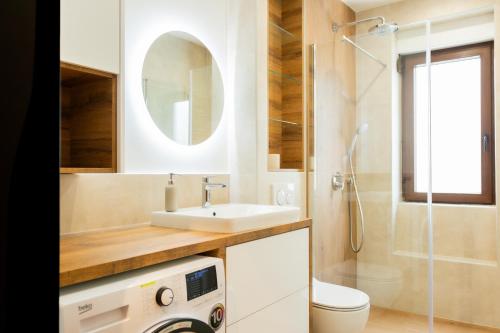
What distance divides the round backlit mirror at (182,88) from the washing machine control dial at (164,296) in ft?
3.25

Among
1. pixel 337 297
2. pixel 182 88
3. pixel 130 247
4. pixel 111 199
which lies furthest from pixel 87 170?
pixel 337 297

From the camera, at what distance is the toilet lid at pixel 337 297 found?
7.03 ft

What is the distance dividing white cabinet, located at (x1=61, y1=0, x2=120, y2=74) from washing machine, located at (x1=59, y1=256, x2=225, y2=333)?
2.62 feet

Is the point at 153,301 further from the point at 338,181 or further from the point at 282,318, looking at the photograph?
the point at 338,181

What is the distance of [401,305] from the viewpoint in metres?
2.43

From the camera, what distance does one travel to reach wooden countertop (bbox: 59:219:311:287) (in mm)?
931

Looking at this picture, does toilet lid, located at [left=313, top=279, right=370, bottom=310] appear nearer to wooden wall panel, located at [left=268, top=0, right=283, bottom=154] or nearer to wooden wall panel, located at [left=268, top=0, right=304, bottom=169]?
wooden wall panel, located at [left=268, top=0, right=304, bottom=169]

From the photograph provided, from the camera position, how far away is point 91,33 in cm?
140

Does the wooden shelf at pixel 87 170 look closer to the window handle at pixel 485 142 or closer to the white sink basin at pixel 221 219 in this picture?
the white sink basin at pixel 221 219

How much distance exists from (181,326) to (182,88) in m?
1.29

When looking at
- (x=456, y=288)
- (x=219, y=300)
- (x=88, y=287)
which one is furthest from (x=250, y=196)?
(x=456, y=288)

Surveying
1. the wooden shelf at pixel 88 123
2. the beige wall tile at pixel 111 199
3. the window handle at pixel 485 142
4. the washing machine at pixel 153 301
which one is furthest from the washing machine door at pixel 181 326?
the window handle at pixel 485 142

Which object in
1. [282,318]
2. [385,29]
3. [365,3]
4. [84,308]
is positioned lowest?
[282,318]

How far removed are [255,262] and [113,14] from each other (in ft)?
3.77
